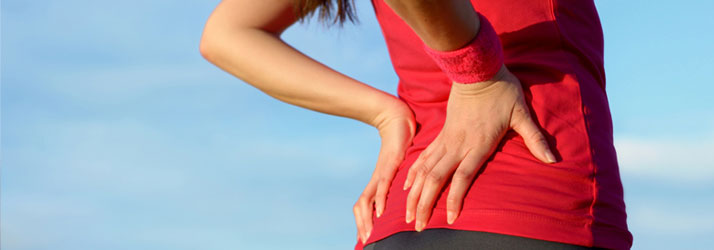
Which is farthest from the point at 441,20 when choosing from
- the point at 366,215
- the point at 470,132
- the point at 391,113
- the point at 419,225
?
the point at 366,215

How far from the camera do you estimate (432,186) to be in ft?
4.30

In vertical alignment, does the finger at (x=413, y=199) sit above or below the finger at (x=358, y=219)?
above

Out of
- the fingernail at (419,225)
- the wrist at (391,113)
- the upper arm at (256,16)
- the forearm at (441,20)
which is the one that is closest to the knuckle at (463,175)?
the fingernail at (419,225)

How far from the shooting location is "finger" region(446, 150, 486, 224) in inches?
50.0

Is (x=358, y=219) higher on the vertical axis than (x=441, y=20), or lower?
lower

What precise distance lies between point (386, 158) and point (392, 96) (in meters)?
0.16

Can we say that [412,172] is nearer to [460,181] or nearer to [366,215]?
[460,181]

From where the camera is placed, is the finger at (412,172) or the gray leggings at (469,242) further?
the finger at (412,172)

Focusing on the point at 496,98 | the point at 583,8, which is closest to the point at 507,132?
the point at 496,98

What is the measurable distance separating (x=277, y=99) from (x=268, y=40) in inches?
6.1

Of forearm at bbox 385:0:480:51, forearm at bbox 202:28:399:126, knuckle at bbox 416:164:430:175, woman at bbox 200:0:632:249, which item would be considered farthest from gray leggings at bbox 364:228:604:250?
forearm at bbox 202:28:399:126

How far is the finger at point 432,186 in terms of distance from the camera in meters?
1.30

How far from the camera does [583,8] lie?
4.93 ft

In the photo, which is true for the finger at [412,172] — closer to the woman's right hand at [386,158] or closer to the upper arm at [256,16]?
the woman's right hand at [386,158]
